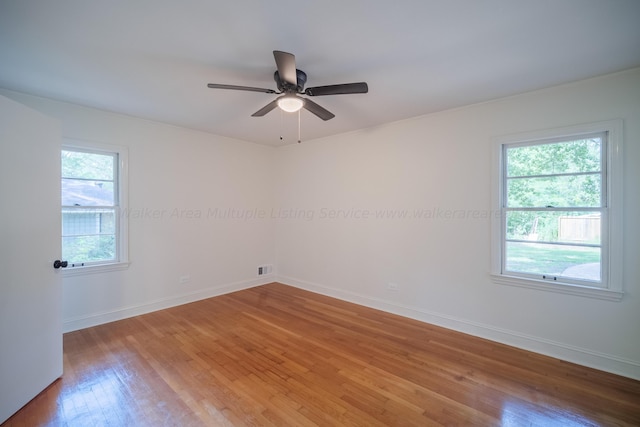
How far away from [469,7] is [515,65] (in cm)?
98

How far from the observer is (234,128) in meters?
4.13

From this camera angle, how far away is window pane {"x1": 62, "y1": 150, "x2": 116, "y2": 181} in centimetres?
322

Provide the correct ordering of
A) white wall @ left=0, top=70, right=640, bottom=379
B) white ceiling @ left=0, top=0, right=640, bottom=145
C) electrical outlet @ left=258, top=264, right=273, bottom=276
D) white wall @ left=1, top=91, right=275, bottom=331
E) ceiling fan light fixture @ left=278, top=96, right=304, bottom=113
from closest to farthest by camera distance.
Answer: white ceiling @ left=0, top=0, right=640, bottom=145, ceiling fan light fixture @ left=278, top=96, right=304, bottom=113, white wall @ left=0, top=70, right=640, bottom=379, white wall @ left=1, top=91, right=275, bottom=331, electrical outlet @ left=258, top=264, right=273, bottom=276

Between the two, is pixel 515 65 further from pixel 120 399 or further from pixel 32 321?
pixel 32 321

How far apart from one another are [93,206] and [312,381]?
3.30 meters

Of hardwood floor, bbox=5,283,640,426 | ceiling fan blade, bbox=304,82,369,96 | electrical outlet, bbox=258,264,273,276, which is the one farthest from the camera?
electrical outlet, bbox=258,264,273,276

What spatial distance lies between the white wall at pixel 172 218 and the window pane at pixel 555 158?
3.95 meters

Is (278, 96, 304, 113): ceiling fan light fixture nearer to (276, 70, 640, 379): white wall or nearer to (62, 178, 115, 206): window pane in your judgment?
(276, 70, 640, 379): white wall

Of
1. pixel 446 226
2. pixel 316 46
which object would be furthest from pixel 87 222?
pixel 446 226

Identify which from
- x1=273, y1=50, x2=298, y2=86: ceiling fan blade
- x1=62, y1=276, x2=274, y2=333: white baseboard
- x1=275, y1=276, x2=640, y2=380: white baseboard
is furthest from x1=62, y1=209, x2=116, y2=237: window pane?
x1=275, y1=276, x2=640, y2=380: white baseboard

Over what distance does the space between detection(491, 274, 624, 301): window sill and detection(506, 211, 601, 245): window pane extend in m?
0.43

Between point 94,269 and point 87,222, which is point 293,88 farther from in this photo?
point 94,269

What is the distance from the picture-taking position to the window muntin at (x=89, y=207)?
3219 millimetres

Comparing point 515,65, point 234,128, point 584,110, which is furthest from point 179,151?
point 584,110
